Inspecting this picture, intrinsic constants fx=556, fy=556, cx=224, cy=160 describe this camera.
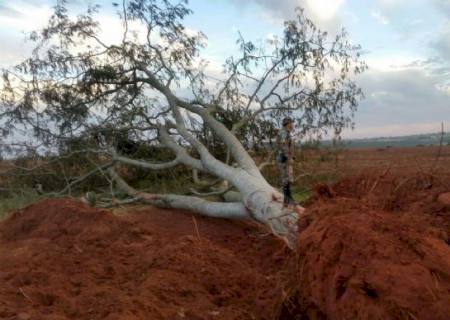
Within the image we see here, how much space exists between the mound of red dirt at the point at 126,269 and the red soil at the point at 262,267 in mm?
14

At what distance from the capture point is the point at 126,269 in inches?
220

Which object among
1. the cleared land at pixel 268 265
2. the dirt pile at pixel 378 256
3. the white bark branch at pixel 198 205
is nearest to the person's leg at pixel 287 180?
the white bark branch at pixel 198 205

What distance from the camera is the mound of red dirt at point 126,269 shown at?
4.42 meters

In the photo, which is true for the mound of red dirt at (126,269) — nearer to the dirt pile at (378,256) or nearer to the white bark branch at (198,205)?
the white bark branch at (198,205)

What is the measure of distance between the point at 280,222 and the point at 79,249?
Result: 237 cm

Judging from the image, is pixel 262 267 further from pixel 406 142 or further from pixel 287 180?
pixel 406 142

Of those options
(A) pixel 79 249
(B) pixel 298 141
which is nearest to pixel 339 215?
(A) pixel 79 249

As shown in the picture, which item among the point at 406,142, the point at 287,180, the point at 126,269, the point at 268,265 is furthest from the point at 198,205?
the point at 406,142

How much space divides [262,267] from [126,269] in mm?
1474

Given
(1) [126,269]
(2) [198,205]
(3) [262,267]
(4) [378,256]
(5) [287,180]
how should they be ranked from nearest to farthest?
(4) [378,256]
(1) [126,269]
(3) [262,267]
(5) [287,180]
(2) [198,205]

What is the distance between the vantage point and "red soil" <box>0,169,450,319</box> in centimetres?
321

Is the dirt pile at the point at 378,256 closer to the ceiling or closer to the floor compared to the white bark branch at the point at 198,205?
closer to the ceiling

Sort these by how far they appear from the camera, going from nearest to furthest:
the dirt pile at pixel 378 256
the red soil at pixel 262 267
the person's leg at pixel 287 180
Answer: the dirt pile at pixel 378 256, the red soil at pixel 262 267, the person's leg at pixel 287 180

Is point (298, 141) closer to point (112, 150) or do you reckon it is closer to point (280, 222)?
point (112, 150)
